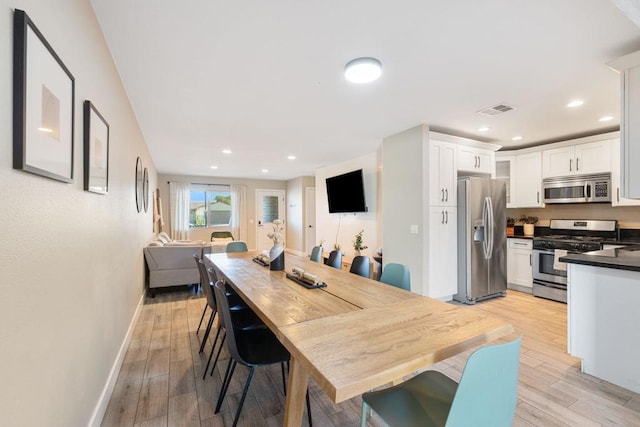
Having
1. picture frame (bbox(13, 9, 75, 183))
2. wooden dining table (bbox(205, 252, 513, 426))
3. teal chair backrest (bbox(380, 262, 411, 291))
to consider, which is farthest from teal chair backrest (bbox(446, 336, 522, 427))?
picture frame (bbox(13, 9, 75, 183))

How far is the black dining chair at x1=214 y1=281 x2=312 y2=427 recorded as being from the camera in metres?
1.50

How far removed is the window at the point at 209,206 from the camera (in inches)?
320

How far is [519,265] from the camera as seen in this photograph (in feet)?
14.3

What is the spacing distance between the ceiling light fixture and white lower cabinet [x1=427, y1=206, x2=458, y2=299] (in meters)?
2.06

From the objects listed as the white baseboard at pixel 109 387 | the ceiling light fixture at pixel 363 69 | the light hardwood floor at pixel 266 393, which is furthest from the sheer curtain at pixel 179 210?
the ceiling light fixture at pixel 363 69

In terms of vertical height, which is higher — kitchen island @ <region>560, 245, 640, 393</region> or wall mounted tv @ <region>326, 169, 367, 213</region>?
wall mounted tv @ <region>326, 169, 367, 213</region>

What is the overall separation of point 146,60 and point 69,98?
43.5 inches

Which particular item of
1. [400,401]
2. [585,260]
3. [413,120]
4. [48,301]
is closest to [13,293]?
Answer: [48,301]

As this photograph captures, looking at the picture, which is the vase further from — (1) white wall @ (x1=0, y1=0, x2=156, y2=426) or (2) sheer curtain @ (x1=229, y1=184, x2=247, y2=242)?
(2) sheer curtain @ (x1=229, y1=184, x2=247, y2=242)

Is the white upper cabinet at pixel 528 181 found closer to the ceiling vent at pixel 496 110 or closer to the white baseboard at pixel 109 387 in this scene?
the ceiling vent at pixel 496 110

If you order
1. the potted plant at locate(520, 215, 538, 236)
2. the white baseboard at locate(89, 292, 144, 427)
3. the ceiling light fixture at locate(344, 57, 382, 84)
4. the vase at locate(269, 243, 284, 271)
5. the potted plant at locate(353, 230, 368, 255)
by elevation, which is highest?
the ceiling light fixture at locate(344, 57, 382, 84)

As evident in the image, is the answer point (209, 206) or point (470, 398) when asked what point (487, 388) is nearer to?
point (470, 398)

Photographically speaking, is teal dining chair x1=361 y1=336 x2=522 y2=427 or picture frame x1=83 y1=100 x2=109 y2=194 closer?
teal dining chair x1=361 y1=336 x2=522 y2=427

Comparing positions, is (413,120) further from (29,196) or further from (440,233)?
(29,196)
